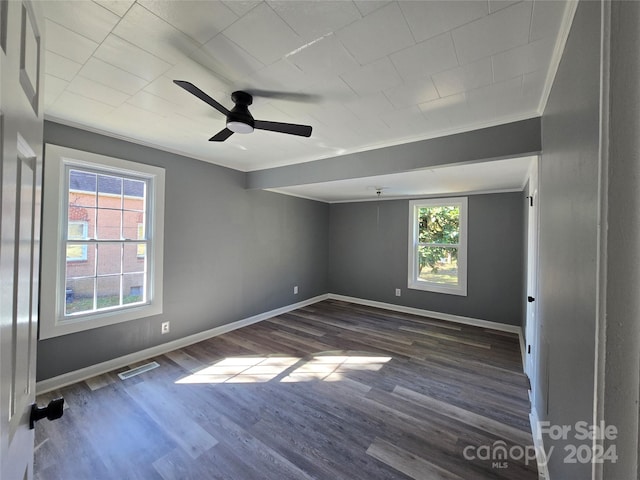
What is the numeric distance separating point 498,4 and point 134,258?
11.7 ft

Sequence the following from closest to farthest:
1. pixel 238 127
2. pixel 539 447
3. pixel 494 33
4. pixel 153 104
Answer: pixel 494 33
pixel 539 447
pixel 238 127
pixel 153 104

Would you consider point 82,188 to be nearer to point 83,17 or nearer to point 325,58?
point 83,17

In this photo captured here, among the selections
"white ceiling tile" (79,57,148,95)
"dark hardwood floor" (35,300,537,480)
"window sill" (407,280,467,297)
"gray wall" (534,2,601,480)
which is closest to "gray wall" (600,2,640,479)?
"gray wall" (534,2,601,480)

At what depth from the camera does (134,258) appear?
2928 mm

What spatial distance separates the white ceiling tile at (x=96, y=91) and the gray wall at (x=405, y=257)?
14.1 feet

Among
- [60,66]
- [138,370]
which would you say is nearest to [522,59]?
[60,66]

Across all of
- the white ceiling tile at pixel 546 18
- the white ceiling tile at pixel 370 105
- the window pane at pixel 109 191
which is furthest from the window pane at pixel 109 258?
the white ceiling tile at pixel 546 18

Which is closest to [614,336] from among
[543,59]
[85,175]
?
[543,59]

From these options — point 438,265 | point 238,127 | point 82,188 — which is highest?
point 238,127

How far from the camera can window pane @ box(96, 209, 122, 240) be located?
8.76ft

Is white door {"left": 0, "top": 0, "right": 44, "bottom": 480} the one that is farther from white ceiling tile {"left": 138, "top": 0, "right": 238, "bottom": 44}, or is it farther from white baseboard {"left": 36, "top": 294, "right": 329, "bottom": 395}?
white baseboard {"left": 36, "top": 294, "right": 329, "bottom": 395}

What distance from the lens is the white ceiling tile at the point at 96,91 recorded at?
1767 mm

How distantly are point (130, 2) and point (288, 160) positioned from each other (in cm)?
225

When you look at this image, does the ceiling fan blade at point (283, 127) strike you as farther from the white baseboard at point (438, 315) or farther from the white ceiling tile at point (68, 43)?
the white baseboard at point (438, 315)
